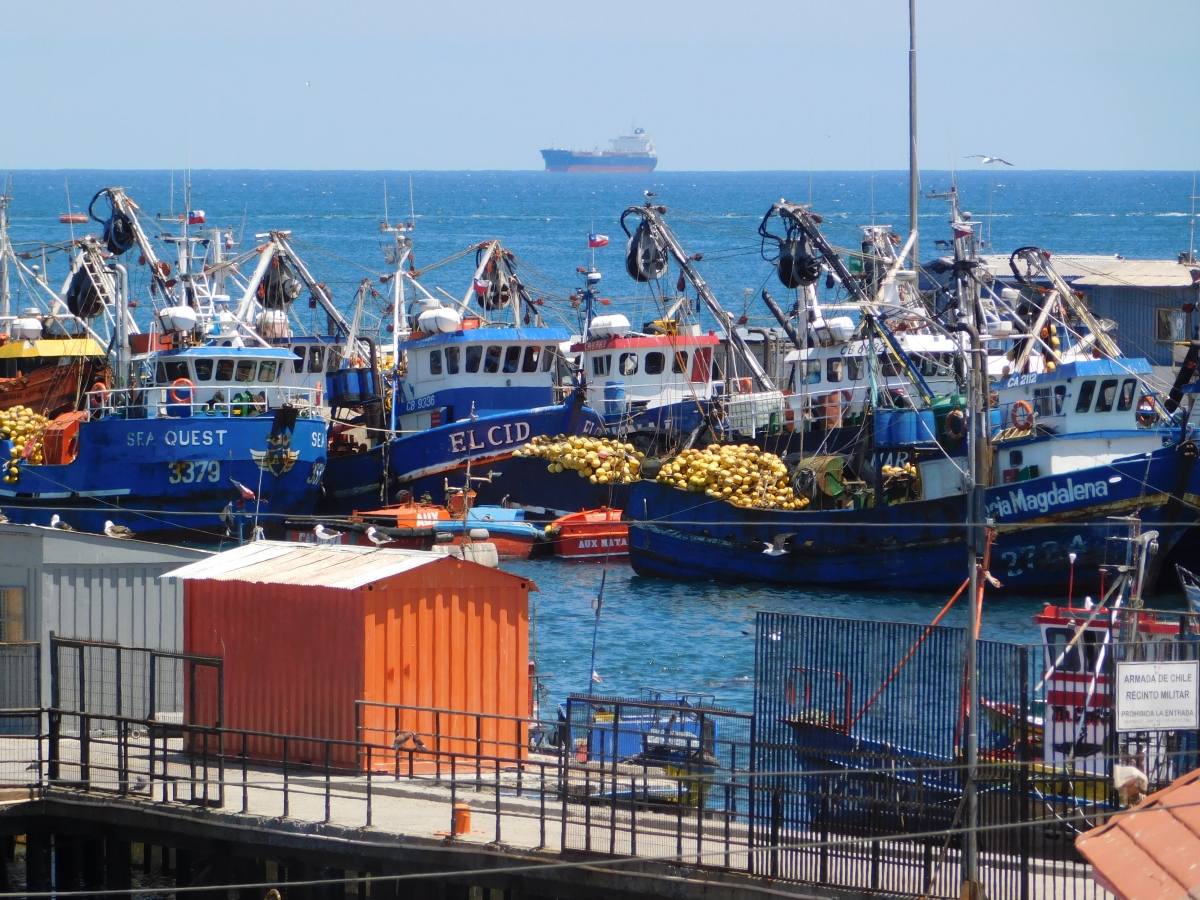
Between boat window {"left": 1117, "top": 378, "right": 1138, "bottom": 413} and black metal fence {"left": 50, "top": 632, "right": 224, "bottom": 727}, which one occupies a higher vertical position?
boat window {"left": 1117, "top": 378, "right": 1138, "bottom": 413}

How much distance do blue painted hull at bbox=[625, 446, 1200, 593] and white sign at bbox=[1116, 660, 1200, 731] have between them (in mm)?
17398

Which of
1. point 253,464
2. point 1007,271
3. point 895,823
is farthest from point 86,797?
point 1007,271

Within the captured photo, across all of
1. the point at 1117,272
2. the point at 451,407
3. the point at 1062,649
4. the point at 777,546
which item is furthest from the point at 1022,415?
the point at 1117,272

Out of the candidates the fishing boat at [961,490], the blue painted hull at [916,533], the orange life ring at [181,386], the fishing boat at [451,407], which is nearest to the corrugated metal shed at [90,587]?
the blue painted hull at [916,533]

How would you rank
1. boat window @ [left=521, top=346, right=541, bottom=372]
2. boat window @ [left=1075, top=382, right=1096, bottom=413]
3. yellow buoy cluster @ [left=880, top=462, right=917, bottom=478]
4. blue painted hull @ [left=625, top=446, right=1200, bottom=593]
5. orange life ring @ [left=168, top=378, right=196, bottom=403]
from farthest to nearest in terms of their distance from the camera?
boat window @ [left=521, top=346, right=541, bottom=372] < orange life ring @ [left=168, top=378, right=196, bottom=403] < yellow buoy cluster @ [left=880, top=462, right=917, bottom=478] < boat window @ [left=1075, top=382, right=1096, bottom=413] < blue painted hull @ [left=625, top=446, right=1200, bottom=593]

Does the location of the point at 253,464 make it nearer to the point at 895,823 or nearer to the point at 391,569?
the point at 391,569

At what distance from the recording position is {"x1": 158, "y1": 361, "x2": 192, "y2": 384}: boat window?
43656 millimetres

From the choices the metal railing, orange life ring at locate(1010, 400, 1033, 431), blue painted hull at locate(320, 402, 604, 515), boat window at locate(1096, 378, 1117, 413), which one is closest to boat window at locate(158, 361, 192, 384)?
the metal railing

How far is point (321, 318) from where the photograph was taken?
8850 cm

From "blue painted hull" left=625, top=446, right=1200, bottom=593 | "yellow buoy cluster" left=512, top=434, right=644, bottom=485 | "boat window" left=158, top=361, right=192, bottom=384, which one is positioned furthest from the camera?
"boat window" left=158, top=361, right=192, bottom=384

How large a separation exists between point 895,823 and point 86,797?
7888mm

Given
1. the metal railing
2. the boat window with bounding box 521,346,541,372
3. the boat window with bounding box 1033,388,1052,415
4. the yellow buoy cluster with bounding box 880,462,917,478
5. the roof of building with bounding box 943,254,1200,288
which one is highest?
the roof of building with bounding box 943,254,1200,288

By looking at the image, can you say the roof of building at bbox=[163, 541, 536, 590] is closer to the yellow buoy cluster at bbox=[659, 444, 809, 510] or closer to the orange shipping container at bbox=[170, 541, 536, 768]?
the orange shipping container at bbox=[170, 541, 536, 768]

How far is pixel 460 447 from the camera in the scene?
1734 inches
